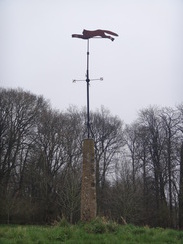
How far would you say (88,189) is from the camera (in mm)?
9758

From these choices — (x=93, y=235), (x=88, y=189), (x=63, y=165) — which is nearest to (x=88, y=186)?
(x=88, y=189)

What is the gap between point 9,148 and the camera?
34.9m

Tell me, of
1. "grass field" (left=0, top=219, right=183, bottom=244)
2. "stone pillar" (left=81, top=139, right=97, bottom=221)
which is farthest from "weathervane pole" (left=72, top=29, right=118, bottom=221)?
"grass field" (left=0, top=219, right=183, bottom=244)

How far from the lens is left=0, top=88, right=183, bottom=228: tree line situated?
3312cm

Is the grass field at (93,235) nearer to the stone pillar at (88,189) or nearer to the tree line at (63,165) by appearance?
the stone pillar at (88,189)

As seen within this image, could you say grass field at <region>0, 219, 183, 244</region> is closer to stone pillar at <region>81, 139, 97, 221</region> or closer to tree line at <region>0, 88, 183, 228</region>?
stone pillar at <region>81, 139, 97, 221</region>

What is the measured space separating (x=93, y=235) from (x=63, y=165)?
2937 cm

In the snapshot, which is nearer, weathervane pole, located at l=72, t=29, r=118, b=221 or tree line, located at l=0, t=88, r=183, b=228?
weathervane pole, located at l=72, t=29, r=118, b=221

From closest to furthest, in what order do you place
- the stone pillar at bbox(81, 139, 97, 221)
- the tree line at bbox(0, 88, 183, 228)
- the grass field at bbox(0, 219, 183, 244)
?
the grass field at bbox(0, 219, 183, 244) → the stone pillar at bbox(81, 139, 97, 221) → the tree line at bbox(0, 88, 183, 228)

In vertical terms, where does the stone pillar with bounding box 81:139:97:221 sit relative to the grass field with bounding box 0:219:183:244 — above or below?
above

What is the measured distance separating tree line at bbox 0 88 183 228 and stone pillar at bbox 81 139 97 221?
2135 centimetres

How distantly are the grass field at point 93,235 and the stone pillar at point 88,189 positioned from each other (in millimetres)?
714

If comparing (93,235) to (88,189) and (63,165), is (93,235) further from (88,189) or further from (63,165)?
(63,165)

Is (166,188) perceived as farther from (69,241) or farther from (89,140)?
(69,241)
